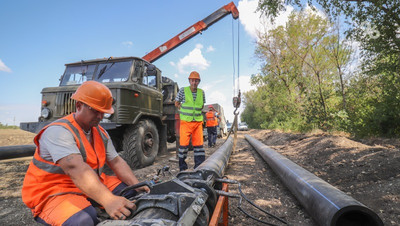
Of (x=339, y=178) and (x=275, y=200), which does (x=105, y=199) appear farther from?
(x=339, y=178)

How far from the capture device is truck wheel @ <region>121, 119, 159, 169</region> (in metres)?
4.94

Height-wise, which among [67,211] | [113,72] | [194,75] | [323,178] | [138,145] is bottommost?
[323,178]

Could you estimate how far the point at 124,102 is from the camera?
15.5ft

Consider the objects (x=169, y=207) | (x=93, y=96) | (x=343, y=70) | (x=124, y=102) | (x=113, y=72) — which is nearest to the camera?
(x=169, y=207)

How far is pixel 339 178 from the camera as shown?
363 cm

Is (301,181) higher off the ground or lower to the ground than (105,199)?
lower

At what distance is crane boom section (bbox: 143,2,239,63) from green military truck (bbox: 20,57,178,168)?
121 inches

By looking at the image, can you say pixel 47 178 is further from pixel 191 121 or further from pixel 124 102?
pixel 124 102

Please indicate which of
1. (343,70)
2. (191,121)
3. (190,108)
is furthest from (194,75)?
(343,70)

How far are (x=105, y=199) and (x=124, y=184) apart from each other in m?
0.67

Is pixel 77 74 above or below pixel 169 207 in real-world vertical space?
above

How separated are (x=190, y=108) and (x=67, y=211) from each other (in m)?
2.93

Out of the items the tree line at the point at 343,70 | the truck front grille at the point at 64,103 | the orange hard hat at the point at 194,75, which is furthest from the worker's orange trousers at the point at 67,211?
the tree line at the point at 343,70

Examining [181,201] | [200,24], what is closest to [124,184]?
[181,201]
